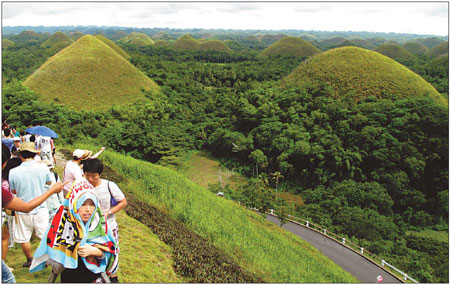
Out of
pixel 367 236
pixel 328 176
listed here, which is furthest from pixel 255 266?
pixel 328 176

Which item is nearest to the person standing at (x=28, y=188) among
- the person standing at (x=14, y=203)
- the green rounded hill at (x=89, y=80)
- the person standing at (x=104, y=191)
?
the person standing at (x=14, y=203)

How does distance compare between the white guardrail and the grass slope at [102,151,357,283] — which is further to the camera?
the white guardrail

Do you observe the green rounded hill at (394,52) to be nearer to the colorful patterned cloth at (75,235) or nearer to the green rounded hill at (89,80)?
the green rounded hill at (89,80)

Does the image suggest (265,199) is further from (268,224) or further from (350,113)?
(350,113)

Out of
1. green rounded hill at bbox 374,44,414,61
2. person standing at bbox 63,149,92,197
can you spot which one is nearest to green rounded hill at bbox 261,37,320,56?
green rounded hill at bbox 374,44,414,61

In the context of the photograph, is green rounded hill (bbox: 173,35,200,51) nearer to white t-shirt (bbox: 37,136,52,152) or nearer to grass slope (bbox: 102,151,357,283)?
grass slope (bbox: 102,151,357,283)

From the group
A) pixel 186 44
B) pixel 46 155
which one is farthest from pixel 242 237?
pixel 186 44

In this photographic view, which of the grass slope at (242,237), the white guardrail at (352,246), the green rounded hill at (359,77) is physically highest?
the green rounded hill at (359,77)
